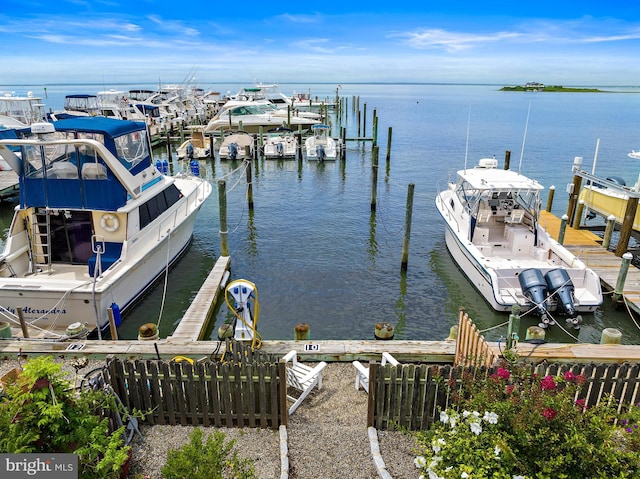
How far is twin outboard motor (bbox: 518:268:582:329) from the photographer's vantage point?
1148cm

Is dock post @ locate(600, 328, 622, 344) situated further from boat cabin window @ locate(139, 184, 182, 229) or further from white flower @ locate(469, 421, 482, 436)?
boat cabin window @ locate(139, 184, 182, 229)

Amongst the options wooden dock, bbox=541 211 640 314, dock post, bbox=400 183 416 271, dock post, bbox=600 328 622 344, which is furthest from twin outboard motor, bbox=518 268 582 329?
dock post, bbox=400 183 416 271

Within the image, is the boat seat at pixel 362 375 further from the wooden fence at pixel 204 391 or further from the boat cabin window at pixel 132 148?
the boat cabin window at pixel 132 148

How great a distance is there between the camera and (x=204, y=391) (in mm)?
5965

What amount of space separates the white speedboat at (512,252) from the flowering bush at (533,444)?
750cm

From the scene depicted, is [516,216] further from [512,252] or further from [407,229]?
[407,229]

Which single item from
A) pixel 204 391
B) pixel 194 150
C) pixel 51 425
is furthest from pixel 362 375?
pixel 194 150

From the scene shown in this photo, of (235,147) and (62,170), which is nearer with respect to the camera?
(62,170)

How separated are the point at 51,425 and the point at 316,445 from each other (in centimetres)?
309

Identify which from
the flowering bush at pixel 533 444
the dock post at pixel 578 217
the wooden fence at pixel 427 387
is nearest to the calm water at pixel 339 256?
the dock post at pixel 578 217

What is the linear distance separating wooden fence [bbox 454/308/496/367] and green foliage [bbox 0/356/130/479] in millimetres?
4583

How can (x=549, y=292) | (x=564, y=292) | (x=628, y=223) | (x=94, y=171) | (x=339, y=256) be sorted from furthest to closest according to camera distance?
(x=339, y=256) < (x=628, y=223) < (x=549, y=292) < (x=564, y=292) < (x=94, y=171)

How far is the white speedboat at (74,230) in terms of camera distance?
33.0ft

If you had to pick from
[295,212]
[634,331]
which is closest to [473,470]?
[634,331]
